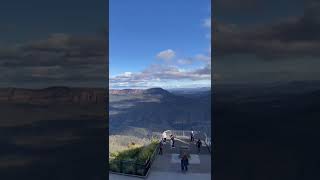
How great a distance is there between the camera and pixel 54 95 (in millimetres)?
5340

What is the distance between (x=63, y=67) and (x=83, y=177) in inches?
60.1

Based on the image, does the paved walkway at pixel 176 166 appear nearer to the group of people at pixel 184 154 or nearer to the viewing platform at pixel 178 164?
the viewing platform at pixel 178 164

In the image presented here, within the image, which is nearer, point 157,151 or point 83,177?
point 83,177

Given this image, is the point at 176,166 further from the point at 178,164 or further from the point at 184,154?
the point at 184,154

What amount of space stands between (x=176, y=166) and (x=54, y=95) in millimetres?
5184

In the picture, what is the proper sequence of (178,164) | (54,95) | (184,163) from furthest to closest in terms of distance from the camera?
(178,164), (184,163), (54,95)

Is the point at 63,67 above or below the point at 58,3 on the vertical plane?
below

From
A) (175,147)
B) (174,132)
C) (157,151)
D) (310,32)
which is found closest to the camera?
(310,32)

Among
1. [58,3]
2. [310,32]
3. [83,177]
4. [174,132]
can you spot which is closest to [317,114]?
[310,32]

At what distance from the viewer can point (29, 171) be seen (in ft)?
17.5

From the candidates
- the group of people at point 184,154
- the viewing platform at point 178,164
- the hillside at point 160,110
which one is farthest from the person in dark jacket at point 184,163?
the hillside at point 160,110

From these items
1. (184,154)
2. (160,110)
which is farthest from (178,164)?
(160,110)

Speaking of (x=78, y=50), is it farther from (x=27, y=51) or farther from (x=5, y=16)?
(x=5, y=16)

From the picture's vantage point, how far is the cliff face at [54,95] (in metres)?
5.33
